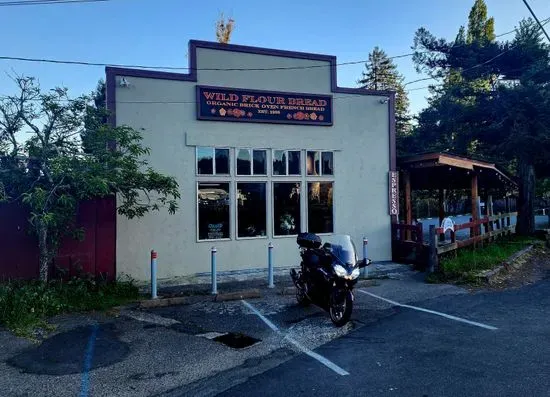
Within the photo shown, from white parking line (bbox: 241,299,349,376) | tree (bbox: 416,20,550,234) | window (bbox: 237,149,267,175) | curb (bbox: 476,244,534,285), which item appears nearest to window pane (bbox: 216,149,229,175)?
window (bbox: 237,149,267,175)

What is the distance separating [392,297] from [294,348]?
376cm

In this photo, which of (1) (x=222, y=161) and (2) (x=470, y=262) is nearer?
(2) (x=470, y=262)

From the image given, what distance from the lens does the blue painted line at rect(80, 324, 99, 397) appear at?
4.82m

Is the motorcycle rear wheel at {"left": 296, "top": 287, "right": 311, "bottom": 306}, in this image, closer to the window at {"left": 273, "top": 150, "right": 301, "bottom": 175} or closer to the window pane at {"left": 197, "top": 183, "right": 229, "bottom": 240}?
the window pane at {"left": 197, "top": 183, "right": 229, "bottom": 240}

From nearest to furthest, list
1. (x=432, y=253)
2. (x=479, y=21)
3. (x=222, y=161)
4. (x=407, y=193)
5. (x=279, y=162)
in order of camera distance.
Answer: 1. (x=432, y=253)
2. (x=222, y=161)
3. (x=279, y=162)
4. (x=407, y=193)
5. (x=479, y=21)

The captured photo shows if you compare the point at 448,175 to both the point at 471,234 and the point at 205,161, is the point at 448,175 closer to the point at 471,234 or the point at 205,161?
the point at 471,234

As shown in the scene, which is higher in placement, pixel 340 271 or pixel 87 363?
pixel 340 271

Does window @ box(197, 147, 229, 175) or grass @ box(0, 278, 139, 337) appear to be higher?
window @ box(197, 147, 229, 175)

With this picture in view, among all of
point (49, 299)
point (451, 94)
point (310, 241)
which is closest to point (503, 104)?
point (451, 94)

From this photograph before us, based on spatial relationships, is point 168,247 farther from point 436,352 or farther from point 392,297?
point 436,352

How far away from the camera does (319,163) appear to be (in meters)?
13.3

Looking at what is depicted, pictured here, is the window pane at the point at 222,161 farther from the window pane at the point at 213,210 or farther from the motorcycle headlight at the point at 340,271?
the motorcycle headlight at the point at 340,271

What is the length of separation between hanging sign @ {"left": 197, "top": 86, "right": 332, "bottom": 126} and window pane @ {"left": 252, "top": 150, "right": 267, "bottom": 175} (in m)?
0.89

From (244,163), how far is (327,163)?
2618mm
